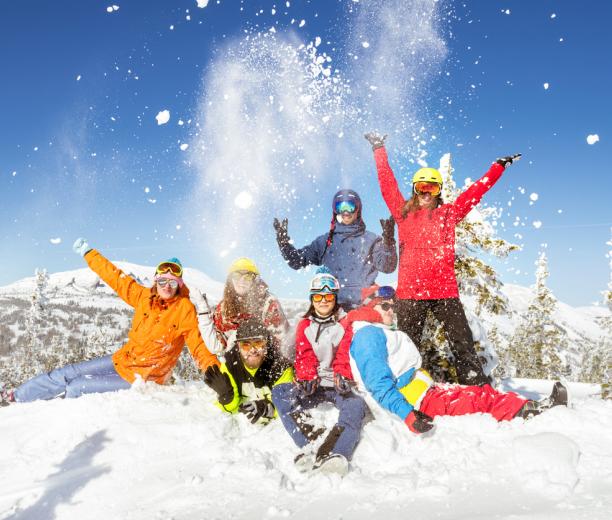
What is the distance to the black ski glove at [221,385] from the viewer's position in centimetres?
484

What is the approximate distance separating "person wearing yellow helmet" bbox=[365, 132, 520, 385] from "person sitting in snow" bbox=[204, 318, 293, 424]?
5.46 ft

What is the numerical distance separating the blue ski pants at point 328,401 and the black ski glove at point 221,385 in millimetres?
632

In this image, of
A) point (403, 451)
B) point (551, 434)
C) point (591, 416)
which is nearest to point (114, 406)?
point (403, 451)

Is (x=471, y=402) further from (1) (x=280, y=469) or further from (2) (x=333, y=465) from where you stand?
(1) (x=280, y=469)

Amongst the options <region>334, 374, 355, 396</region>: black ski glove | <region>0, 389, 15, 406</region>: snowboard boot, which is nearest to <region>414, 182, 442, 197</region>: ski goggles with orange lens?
<region>334, 374, 355, 396</region>: black ski glove

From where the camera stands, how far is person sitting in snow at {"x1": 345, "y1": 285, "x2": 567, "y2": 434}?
3968mm

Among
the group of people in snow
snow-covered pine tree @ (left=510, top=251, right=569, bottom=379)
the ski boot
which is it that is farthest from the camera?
snow-covered pine tree @ (left=510, top=251, right=569, bottom=379)

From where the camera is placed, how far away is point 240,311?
5.82 meters

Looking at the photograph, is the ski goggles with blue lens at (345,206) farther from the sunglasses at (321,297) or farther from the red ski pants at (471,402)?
the red ski pants at (471,402)

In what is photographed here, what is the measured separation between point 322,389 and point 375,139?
3.47m

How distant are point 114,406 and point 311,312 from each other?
2.60 m

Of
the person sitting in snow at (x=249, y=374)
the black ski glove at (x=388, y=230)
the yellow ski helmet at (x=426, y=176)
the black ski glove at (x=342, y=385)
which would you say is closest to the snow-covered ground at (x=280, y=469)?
the person sitting in snow at (x=249, y=374)

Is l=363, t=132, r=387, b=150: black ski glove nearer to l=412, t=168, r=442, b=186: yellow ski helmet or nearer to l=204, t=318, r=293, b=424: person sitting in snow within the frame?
l=412, t=168, r=442, b=186: yellow ski helmet

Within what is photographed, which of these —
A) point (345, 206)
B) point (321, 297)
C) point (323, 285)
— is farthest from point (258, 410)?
point (345, 206)
